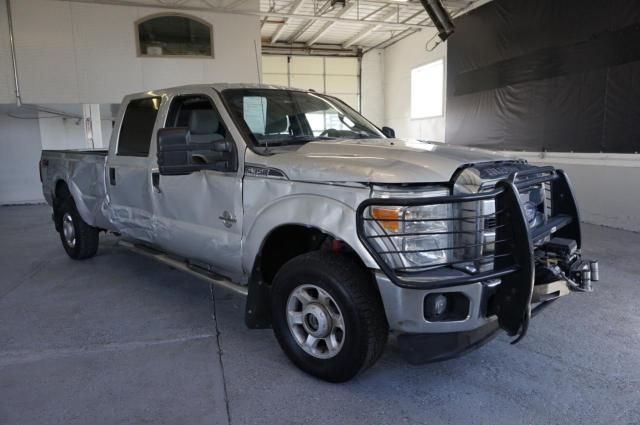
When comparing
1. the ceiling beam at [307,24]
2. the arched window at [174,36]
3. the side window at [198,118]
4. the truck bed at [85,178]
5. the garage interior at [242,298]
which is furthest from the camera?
the ceiling beam at [307,24]

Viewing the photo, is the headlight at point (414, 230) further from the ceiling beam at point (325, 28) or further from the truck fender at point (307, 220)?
the ceiling beam at point (325, 28)

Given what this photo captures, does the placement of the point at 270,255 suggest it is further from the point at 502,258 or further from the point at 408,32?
the point at 408,32

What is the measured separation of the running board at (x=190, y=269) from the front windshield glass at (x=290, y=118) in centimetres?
102

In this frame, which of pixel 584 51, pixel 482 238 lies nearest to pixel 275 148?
pixel 482 238

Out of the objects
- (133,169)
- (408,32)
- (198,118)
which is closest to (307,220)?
(198,118)

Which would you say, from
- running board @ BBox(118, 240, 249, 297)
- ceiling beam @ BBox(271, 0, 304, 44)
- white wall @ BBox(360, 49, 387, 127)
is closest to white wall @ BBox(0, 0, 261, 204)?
ceiling beam @ BBox(271, 0, 304, 44)

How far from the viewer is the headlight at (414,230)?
2.33m

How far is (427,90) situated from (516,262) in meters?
13.8

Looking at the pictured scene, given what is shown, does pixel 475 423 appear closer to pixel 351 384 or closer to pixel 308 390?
pixel 351 384

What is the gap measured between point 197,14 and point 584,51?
791 centimetres

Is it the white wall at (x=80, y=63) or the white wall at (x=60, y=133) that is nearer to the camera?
the white wall at (x=80, y=63)

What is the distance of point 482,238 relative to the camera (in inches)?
94.3

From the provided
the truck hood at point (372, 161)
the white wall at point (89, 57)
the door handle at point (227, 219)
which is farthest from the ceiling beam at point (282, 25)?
the truck hood at point (372, 161)

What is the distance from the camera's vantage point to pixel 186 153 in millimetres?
3023
